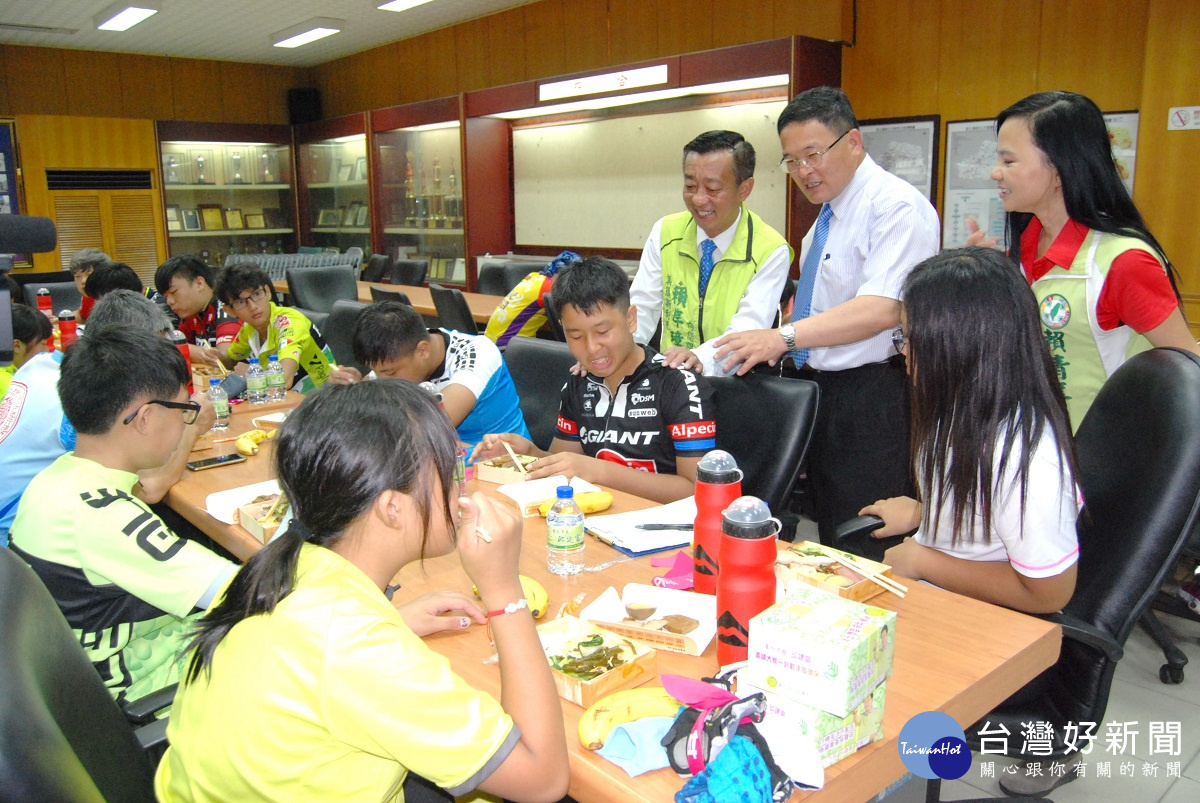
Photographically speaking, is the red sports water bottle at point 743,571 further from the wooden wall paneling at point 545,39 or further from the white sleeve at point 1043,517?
the wooden wall paneling at point 545,39

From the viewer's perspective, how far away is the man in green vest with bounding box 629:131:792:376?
260 cm

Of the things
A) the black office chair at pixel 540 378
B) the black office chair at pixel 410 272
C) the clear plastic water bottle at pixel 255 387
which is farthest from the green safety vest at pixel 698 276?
the black office chair at pixel 410 272

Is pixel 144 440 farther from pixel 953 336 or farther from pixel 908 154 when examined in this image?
pixel 908 154

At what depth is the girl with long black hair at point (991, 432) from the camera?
145 centimetres

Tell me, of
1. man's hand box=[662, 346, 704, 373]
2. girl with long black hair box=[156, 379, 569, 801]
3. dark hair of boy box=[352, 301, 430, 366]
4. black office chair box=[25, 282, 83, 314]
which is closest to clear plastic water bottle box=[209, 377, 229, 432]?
dark hair of boy box=[352, 301, 430, 366]

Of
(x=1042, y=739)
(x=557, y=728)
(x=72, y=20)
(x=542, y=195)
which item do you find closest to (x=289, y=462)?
(x=557, y=728)

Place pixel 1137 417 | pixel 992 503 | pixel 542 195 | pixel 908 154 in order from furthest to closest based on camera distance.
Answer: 1. pixel 542 195
2. pixel 908 154
3. pixel 1137 417
4. pixel 992 503

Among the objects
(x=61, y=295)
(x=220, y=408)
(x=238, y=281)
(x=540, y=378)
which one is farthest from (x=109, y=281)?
(x=540, y=378)

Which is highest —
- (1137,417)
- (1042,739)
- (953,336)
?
(953,336)

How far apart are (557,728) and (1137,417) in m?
1.23

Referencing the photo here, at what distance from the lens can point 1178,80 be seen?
3.83 m

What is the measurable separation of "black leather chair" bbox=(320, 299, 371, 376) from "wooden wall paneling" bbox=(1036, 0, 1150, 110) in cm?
373

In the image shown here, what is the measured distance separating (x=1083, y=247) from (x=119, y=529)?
2120mm

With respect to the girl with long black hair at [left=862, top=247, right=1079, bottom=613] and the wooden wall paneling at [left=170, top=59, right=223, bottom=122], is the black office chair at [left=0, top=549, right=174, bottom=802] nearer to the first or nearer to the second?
the girl with long black hair at [left=862, top=247, right=1079, bottom=613]
